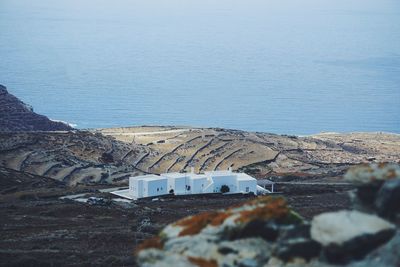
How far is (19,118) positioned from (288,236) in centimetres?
8310

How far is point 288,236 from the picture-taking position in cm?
1017

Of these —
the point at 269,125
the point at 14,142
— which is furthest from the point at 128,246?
the point at 269,125

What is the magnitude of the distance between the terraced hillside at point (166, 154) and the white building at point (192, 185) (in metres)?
11.1

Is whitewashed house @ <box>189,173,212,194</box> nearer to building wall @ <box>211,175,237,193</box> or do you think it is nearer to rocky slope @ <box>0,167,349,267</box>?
building wall @ <box>211,175,237,193</box>

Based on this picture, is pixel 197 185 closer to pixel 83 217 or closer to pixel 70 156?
pixel 83 217

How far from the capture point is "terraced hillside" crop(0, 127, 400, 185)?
64250 mm

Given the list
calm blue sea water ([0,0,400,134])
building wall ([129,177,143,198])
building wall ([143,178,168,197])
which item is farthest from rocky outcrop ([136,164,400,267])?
calm blue sea water ([0,0,400,134])

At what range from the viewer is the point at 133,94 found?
155m

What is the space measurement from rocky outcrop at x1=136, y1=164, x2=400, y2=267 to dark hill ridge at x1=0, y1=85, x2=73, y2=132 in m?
76.0

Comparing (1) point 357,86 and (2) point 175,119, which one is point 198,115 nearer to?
(2) point 175,119

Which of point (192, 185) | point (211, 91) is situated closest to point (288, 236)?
point (192, 185)

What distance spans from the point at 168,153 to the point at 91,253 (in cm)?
4339

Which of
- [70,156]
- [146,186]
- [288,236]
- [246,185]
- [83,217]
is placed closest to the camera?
[288,236]

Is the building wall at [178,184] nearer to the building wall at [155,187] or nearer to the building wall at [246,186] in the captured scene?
the building wall at [155,187]
